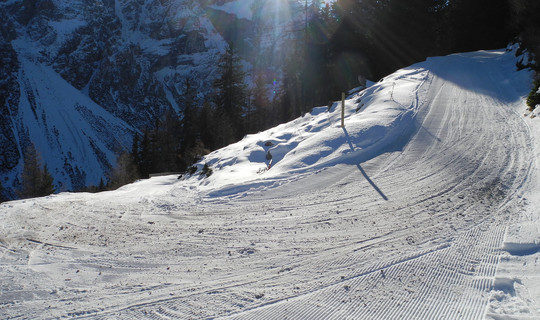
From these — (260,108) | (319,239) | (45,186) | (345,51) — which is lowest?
(45,186)

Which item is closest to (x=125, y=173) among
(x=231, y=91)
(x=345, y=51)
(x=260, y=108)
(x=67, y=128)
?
(x=231, y=91)

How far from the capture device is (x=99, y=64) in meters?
107

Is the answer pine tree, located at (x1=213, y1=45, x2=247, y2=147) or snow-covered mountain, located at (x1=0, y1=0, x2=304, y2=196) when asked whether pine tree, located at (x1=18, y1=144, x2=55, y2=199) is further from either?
pine tree, located at (x1=213, y1=45, x2=247, y2=147)

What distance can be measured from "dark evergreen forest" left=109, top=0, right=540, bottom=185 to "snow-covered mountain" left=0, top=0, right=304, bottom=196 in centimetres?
2637

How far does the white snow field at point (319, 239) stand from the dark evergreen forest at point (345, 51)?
14905 millimetres

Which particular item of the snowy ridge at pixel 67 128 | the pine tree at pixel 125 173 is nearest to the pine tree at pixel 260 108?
the pine tree at pixel 125 173

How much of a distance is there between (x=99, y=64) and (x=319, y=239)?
121 metres

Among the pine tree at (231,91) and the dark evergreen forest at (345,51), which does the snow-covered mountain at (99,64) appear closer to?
the dark evergreen forest at (345,51)

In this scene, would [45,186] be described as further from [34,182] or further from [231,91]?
[231,91]

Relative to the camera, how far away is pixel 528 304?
11.4 feet

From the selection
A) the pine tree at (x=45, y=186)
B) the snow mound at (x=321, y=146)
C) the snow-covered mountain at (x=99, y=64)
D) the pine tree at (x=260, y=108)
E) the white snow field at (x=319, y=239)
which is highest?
the snow-covered mountain at (x=99, y=64)

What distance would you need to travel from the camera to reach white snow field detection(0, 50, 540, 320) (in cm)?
387

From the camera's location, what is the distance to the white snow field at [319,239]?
387 centimetres

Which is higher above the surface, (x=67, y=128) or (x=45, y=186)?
(x=67, y=128)
